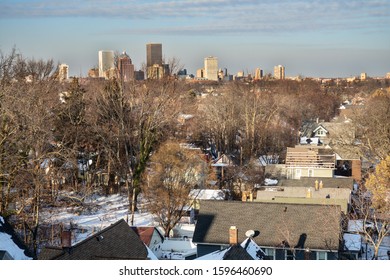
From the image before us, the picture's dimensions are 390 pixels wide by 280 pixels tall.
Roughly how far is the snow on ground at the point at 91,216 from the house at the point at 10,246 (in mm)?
1866

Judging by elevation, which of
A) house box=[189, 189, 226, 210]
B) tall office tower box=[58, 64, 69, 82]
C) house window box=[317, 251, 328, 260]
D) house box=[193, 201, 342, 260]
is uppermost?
tall office tower box=[58, 64, 69, 82]

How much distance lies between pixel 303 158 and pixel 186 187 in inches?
146

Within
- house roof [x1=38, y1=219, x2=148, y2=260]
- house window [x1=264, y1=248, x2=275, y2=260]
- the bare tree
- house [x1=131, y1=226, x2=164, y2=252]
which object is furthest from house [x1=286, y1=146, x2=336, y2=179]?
house roof [x1=38, y1=219, x2=148, y2=260]

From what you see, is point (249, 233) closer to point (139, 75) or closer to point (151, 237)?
point (151, 237)

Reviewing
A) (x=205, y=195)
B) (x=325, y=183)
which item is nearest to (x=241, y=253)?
(x=205, y=195)

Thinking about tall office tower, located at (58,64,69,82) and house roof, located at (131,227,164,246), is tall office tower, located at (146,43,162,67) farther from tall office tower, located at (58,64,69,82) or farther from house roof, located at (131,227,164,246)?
house roof, located at (131,227,164,246)

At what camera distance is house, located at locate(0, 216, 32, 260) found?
4166 millimetres

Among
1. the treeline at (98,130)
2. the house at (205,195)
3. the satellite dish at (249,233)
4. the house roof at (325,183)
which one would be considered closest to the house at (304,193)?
the house roof at (325,183)

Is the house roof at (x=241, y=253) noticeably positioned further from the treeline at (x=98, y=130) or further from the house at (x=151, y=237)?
the treeline at (x=98, y=130)

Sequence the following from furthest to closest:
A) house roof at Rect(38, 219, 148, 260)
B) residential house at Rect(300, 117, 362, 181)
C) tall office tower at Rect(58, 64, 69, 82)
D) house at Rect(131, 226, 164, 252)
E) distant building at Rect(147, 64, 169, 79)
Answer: residential house at Rect(300, 117, 362, 181)
tall office tower at Rect(58, 64, 69, 82)
house at Rect(131, 226, 164, 252)
distant building at Rect(147, 64, 169, 79)
house roof at Rect(38, 219, 148, 260)

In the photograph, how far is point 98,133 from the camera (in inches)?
368

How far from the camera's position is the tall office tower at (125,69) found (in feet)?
17.8

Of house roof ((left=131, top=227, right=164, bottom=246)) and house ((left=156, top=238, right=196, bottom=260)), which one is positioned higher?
house roof ((left=131, top=227, right=164, bottom=246))

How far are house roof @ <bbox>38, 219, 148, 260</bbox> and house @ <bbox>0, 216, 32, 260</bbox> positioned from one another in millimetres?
309
